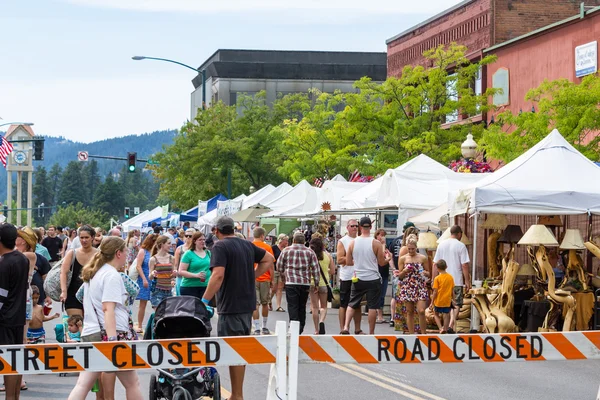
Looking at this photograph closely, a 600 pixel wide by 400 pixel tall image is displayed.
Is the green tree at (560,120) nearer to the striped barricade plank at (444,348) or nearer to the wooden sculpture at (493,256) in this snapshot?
the wooden sculpture at (493,256)

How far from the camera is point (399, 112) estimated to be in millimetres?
37875

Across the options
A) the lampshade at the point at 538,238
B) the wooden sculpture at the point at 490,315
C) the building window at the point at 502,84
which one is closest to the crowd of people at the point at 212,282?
the wooden sculpture at the point at 490,315

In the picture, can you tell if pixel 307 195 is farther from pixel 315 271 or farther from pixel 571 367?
pixel 571 367

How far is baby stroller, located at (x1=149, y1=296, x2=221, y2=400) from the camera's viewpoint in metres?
9.16

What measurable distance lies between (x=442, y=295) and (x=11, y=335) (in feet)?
30.1

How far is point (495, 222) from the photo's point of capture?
64.7 ft

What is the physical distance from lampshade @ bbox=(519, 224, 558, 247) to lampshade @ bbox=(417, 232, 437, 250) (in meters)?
3.25

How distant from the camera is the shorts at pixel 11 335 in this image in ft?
30.5

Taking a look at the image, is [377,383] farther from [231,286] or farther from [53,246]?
[53,246]

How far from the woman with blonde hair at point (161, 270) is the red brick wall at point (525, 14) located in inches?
1383

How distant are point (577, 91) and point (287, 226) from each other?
12921mm

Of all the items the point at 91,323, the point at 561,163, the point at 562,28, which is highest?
the point at 562,28

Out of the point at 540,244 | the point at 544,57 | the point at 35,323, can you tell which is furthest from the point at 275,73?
the point at 35,323

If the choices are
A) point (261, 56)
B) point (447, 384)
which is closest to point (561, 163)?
point (447, 384)
